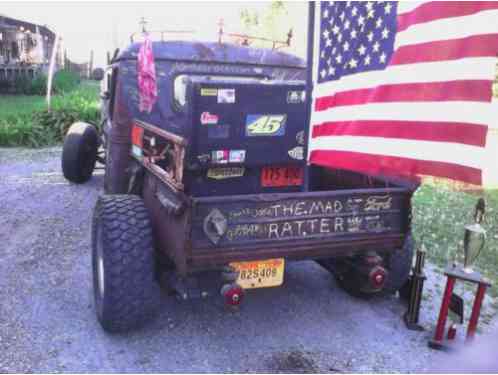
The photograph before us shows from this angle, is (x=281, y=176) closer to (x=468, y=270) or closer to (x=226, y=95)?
(x=226, y=95)

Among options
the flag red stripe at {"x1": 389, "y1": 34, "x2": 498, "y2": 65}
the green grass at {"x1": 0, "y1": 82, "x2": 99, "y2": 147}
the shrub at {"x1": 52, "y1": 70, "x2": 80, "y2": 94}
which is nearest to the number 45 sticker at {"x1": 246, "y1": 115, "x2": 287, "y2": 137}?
the flag red stripe at {"x1": 389, "y1": 34, "x2": 498, "y2": 65}

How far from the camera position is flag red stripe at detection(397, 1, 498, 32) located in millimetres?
2672

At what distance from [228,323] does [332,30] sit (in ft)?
8.04

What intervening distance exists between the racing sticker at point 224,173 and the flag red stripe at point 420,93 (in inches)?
33.8

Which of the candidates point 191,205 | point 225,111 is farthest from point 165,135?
point 191,205

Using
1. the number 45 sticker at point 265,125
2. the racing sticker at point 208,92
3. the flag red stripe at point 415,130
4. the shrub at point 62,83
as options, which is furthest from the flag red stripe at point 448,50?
the shrub at point 62,83

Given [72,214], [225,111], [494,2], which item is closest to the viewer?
[494,2]

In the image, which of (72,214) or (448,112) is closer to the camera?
(448,112)

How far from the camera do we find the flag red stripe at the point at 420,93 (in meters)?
2.70

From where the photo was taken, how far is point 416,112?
9.89 ft

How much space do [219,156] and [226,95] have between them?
18.0 inches

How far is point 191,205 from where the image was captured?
2.90 m

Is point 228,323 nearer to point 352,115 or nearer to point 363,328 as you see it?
point 363,328

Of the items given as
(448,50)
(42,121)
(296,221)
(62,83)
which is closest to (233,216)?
(296,221)
